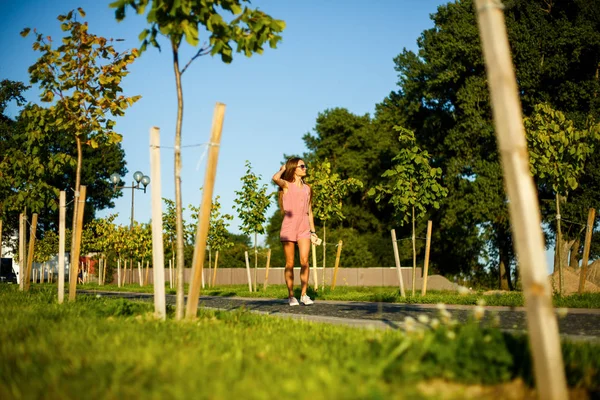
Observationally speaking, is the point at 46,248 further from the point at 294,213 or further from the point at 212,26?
the point at 212,26

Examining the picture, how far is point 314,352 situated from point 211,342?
0.93m

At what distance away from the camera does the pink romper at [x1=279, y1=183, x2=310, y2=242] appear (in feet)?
35.9

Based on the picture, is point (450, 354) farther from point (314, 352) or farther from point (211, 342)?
point (211, 342)

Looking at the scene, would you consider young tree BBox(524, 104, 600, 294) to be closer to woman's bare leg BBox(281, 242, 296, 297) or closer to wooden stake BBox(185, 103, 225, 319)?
woman's bare leg BBox(281, 242, 296, 297)

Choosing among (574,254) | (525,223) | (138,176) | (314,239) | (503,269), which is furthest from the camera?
(138,176)

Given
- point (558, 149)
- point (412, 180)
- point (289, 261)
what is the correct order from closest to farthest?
point (289, 261) → point (558, 149) → point (412, 180)

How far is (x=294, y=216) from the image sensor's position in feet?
36.0

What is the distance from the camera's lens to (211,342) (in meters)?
4.96

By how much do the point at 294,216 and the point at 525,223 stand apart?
25.9 ft

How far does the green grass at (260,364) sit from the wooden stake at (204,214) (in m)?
1.25

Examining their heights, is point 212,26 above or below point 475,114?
below

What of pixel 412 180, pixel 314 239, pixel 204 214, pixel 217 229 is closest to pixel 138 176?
pixel 217 229

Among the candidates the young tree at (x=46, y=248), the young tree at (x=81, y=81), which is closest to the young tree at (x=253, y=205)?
the young tree at (x=81, y=81)

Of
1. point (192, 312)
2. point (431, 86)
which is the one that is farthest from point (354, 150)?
point (192, 312)
